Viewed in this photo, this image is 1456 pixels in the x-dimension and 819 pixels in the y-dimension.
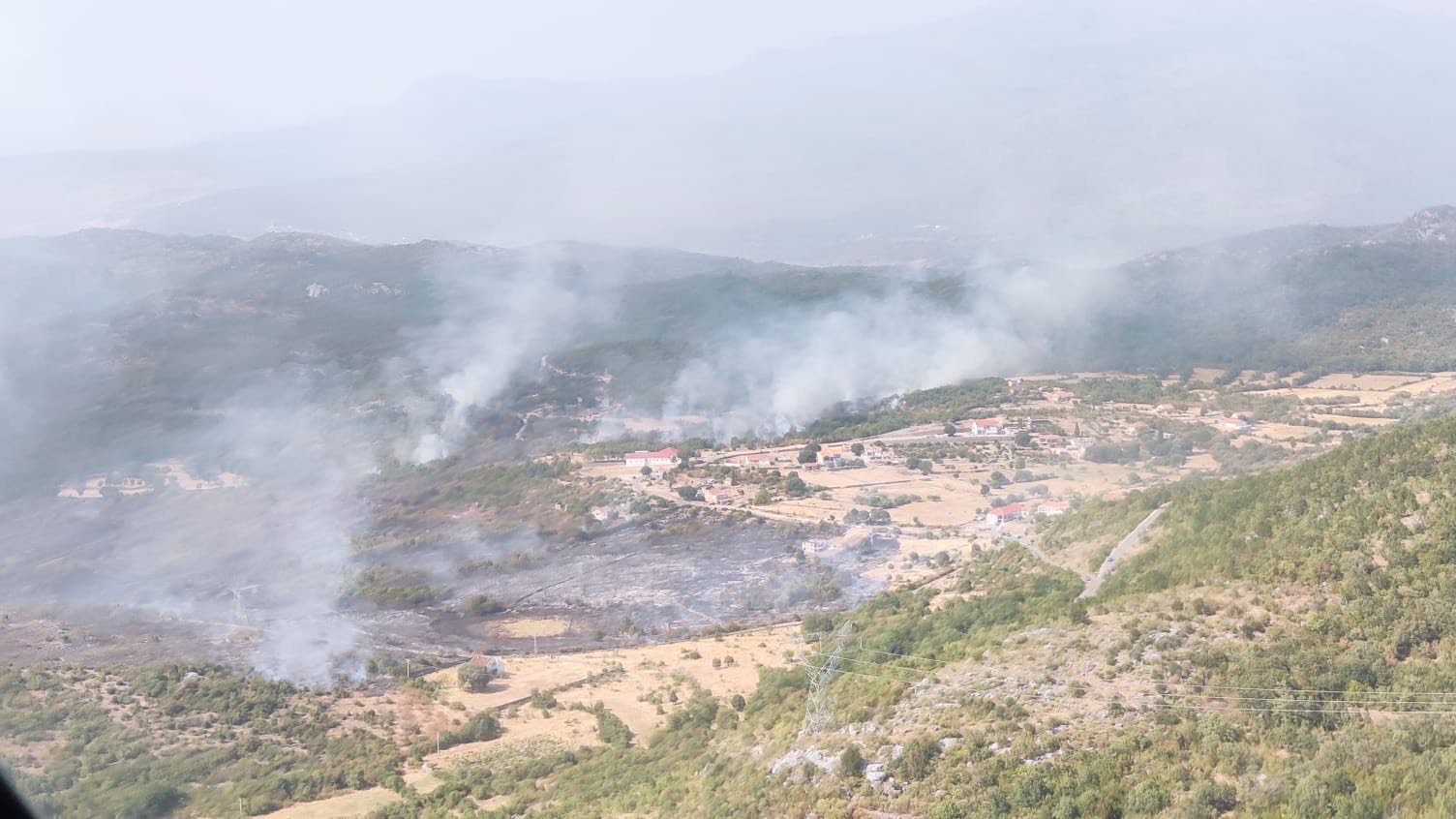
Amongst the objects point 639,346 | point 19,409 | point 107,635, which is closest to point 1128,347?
point 639,346

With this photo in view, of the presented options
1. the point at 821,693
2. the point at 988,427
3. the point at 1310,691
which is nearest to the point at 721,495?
the point at 988,427

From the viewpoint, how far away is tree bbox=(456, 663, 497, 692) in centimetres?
2828

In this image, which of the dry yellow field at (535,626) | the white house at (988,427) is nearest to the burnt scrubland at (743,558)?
the dry yellow field at (535,626)

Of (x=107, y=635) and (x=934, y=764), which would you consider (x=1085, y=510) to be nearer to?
(x=934, y=764)

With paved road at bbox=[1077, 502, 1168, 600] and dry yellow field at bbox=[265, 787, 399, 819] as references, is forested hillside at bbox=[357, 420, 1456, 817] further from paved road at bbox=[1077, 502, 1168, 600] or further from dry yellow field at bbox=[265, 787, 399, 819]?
dry yellow field at bbox=[265, 787, 399, 819]

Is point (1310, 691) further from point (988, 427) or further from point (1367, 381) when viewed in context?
point (1367, 381)

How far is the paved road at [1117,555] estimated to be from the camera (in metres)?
23.1

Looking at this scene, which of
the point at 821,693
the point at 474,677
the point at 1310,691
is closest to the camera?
the point at 1310,691

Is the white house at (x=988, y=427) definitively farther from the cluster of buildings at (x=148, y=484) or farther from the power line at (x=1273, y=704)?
the cluster of buildings at (x=148, y=484)

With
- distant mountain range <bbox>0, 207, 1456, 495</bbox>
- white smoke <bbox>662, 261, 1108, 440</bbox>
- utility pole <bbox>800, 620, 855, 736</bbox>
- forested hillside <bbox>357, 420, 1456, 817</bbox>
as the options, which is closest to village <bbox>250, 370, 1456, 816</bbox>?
forested hillside <bbox>357, 420, 1456, 817</bbox>

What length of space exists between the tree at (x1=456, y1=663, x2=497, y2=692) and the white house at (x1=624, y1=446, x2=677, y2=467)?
23.6 metres

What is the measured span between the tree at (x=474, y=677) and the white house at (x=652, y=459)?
77.3 feet

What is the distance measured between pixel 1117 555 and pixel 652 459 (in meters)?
31.2

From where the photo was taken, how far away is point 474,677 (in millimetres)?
28328
